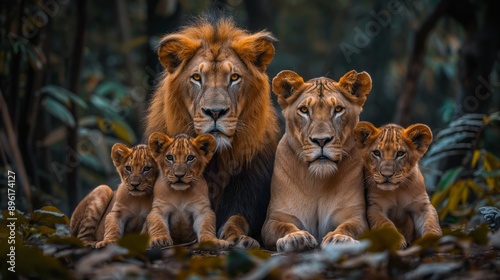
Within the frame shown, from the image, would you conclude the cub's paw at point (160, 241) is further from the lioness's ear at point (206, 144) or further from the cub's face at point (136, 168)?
the lioness's ear at point (206, 144)

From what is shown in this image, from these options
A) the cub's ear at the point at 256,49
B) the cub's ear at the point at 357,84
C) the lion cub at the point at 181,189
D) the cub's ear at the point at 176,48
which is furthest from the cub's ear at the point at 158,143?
the cub's ear at the point at 357,84

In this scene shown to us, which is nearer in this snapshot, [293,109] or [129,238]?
[129,238]

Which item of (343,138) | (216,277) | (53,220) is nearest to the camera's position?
(216,277)

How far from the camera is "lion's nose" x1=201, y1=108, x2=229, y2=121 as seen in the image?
4934 millimetres

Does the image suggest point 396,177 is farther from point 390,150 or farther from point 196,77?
point 196,77

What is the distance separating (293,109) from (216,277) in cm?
188

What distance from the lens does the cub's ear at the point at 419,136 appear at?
15.4 feet

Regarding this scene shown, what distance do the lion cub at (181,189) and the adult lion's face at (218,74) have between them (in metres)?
0.16

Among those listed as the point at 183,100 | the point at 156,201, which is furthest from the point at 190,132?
the point at 156,201

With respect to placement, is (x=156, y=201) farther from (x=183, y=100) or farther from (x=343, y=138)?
(x=343, y=138)

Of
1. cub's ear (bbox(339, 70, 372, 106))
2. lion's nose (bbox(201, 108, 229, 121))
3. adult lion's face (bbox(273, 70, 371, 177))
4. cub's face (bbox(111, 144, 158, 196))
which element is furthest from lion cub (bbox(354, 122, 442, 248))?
cub's face (bbox(111, 144, 158, 196))

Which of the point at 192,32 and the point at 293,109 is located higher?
the point at 192,32

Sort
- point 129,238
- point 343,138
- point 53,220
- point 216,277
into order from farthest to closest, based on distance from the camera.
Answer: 1. point 53,220
2. point 343,138
3. point 129,238
4. point 216,277

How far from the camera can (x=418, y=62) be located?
898 centimetres
